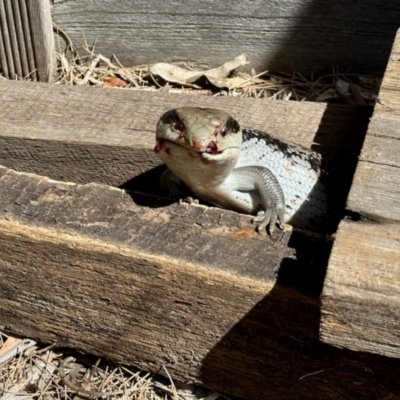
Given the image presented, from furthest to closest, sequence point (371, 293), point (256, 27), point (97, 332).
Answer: point (256, 27)
point (97, 332)
point (371, 293)

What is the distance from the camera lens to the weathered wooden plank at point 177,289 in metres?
2.40

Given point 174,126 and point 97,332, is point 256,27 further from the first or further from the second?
point 97,332

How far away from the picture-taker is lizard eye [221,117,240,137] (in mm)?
2842

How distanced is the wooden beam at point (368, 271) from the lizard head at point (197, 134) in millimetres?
583

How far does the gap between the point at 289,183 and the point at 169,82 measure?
3.29ft

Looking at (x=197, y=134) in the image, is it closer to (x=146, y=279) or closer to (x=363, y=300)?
(x=146, y=279)

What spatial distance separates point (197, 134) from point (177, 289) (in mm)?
559

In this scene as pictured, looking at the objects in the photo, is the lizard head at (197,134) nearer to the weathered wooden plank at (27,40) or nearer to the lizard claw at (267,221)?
the lizard claw at (267,221)

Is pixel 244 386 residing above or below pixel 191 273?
below

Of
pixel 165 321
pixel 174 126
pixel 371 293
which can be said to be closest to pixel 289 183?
pixel 174 126

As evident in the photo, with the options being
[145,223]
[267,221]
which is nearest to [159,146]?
[145,223]

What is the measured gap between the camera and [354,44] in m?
3.95

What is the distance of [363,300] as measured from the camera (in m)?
2.00

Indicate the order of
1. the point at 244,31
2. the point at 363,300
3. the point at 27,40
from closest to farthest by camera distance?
the point at 363,300 → the point at 27,40 → the point at 244,31
